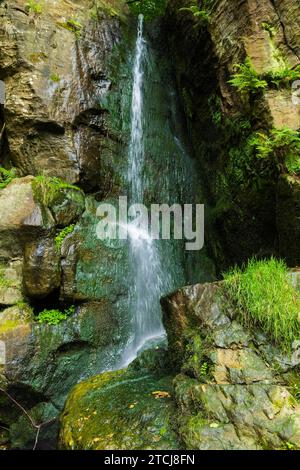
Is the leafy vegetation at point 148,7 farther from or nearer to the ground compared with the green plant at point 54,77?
farther from the ground

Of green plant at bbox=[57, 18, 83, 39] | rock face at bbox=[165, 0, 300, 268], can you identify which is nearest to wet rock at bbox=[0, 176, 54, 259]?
rock face at bbox=[165, 0, 300, 268]

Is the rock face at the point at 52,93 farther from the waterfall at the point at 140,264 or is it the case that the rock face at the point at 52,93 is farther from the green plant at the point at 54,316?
the green plant at the point at 54,316

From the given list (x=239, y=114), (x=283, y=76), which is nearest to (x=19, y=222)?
(x=239, y=114)

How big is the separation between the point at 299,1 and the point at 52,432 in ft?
23.3

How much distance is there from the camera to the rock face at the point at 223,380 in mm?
2867

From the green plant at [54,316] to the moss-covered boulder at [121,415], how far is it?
1.36 metres

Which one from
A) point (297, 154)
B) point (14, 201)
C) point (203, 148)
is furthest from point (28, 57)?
point (297, 154)

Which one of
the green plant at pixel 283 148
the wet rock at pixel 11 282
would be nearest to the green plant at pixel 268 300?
the green plant at pixel 283 148

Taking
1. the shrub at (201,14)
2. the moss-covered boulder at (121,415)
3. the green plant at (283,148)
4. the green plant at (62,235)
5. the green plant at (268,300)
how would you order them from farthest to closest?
1. the shrub at (201,14)
2. the green plant at (62,235)
3. the green plant at (283,148)
4. the green plant at (268,300)
5. the moss-covered boulder at (121,415)

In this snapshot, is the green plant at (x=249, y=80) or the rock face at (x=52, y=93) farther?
the rock face at (x=52, y=93)

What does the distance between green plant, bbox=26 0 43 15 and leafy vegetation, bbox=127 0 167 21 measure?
2.80m

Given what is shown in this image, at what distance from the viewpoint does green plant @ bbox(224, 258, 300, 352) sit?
3520 millimetres

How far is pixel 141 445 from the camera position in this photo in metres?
3.01

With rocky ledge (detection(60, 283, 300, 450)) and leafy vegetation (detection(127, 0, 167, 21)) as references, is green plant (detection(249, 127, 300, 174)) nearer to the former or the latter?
rocky ledge (detection(60, 283, 300, 450))
